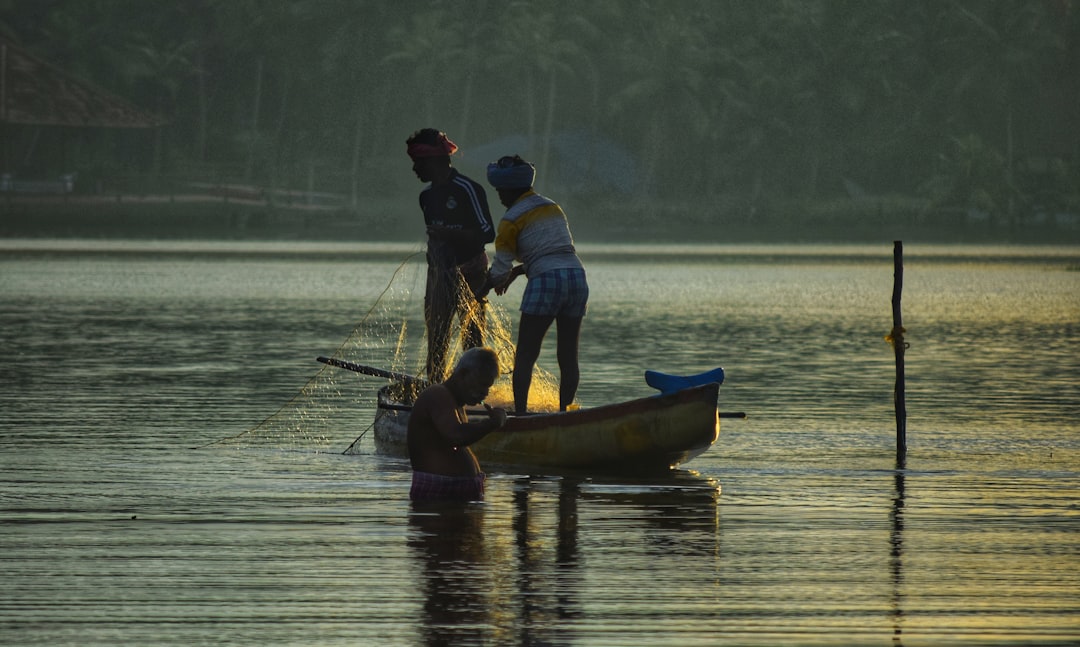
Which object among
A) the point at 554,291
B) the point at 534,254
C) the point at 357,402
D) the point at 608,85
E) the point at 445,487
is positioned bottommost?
the point at 357,402

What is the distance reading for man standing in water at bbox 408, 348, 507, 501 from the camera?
10.0 meters

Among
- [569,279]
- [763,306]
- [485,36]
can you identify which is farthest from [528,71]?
[569,279]

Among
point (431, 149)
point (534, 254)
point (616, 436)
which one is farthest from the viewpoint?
point (431, 149)

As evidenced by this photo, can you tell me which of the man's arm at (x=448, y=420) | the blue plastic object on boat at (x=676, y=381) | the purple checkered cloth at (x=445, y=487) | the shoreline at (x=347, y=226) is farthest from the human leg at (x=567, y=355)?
the shoreline at (x=347, y=226)

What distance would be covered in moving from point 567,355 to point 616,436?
0.93 metres

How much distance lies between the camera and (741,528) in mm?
10055

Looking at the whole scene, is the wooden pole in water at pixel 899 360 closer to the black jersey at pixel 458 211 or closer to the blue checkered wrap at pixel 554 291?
the blue checkered wrap at pixel 554 291

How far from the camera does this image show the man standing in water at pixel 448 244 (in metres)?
13.0

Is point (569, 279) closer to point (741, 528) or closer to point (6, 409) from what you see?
point (741, 528)

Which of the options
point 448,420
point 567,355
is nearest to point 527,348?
point 567,355

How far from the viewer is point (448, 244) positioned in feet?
43.2

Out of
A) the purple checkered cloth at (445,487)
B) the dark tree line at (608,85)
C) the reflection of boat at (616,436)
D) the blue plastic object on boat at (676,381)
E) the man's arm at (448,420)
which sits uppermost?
the dark tree line at (608,85)

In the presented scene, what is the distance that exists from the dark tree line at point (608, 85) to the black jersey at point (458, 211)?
73.5m

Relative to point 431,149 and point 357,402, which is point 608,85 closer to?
point 357,402
